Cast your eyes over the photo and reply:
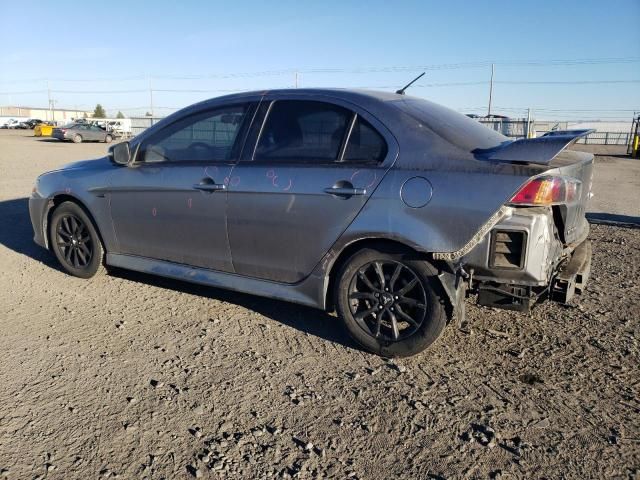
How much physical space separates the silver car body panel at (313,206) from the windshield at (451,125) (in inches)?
0.6

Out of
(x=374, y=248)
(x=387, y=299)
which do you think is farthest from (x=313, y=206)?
(x=387, y=299)

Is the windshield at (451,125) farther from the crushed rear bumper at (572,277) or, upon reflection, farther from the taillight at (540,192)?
the crushed rear bumper at (572,277)

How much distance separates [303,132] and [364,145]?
0.52 meters

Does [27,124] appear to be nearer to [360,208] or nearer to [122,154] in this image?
[122,154]

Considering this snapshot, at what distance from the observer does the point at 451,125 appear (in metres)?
3.54

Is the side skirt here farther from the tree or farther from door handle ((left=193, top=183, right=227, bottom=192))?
the tree

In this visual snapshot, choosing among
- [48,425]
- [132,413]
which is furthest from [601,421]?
[48,425]

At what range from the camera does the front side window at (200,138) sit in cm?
397

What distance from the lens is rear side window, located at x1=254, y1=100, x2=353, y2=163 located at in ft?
11.6

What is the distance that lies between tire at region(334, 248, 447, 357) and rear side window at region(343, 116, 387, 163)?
612 millimetres

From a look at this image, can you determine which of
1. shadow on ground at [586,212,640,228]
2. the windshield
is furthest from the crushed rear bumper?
shadow on ground at [586,212,640,228]

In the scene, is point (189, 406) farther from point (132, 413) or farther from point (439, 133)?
point (439, 133)

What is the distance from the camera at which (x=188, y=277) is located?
4141mm

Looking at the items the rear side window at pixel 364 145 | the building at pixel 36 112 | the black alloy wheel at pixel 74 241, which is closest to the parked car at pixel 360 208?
the rear side window at pixel 364 145
